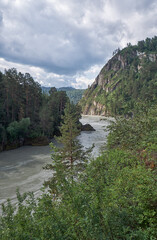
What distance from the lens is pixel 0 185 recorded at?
64.3 ft

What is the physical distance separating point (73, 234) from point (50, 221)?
757mm

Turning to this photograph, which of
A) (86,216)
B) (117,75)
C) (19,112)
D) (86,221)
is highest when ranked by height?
(117,75)

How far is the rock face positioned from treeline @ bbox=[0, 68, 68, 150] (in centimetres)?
10395

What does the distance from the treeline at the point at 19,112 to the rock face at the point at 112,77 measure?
341 feet

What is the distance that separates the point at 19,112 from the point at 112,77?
5814 inches

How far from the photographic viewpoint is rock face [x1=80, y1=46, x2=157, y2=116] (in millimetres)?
152125

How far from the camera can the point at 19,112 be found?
143 ft

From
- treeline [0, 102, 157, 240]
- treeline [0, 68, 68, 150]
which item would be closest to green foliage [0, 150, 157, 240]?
treeline [0, 102, 157, 240]

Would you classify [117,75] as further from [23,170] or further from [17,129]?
[23,170]

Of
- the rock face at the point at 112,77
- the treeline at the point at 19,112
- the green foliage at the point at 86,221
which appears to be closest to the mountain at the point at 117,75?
the rock face at the point at 112,77

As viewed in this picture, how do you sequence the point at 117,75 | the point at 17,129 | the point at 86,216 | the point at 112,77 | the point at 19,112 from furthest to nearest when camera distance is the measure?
1. the point at 112,77
2. the point at 117,75
3. the point at 19,112
4. the point at 17,129
5. the point at 86,216

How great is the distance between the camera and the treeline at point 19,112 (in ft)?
122

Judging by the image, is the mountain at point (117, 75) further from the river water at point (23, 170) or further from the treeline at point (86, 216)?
the treeline at point (86, 216)

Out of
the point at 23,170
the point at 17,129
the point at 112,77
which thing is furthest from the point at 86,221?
the point at 112,77
